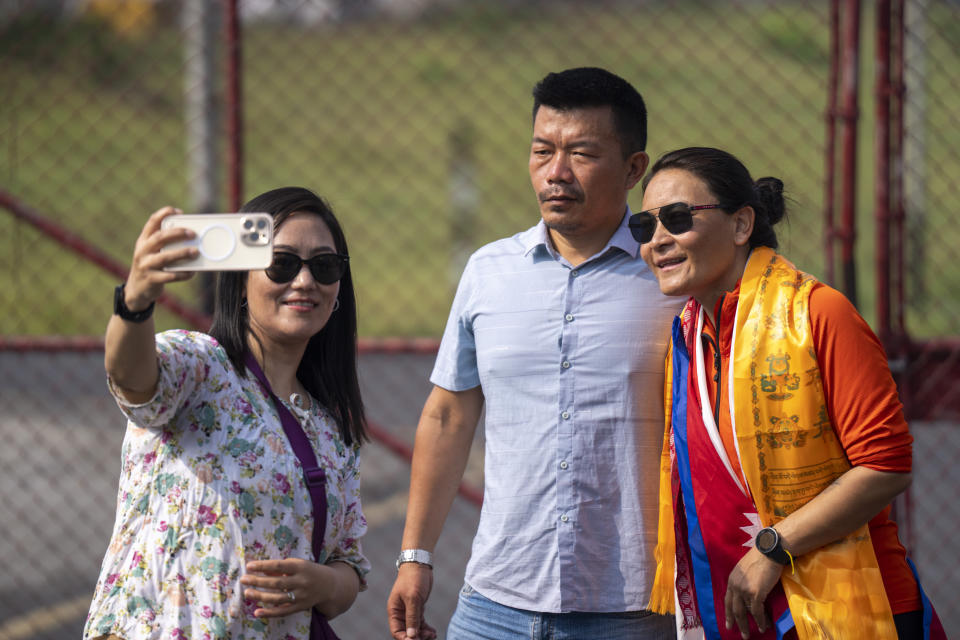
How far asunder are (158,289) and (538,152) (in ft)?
3.63

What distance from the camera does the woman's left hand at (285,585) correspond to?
79.6 inches

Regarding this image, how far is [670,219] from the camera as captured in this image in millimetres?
2229

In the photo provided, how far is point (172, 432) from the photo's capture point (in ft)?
6.70

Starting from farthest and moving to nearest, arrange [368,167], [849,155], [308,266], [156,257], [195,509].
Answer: [368,167] < [849,155] < [308,266] < [195,509] < [156,257]

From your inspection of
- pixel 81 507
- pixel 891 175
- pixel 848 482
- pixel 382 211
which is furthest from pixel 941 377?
pixel 382 211

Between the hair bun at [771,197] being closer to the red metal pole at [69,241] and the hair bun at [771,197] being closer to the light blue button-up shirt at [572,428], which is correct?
the light blue button-up shirt at [572,428]

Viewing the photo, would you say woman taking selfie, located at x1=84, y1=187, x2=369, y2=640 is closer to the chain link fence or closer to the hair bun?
the hair bun

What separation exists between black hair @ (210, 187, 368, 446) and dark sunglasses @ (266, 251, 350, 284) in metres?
0.08

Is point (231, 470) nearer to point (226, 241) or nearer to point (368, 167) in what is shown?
point (226, 241)

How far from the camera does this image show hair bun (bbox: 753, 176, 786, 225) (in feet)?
7.54

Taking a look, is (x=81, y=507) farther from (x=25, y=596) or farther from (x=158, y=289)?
(x=158, y=289)

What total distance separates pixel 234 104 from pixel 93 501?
3.96 metres

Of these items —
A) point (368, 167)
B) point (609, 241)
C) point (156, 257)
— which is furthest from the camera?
point (368, 167)

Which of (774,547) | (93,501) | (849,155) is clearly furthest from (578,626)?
(93,501)
